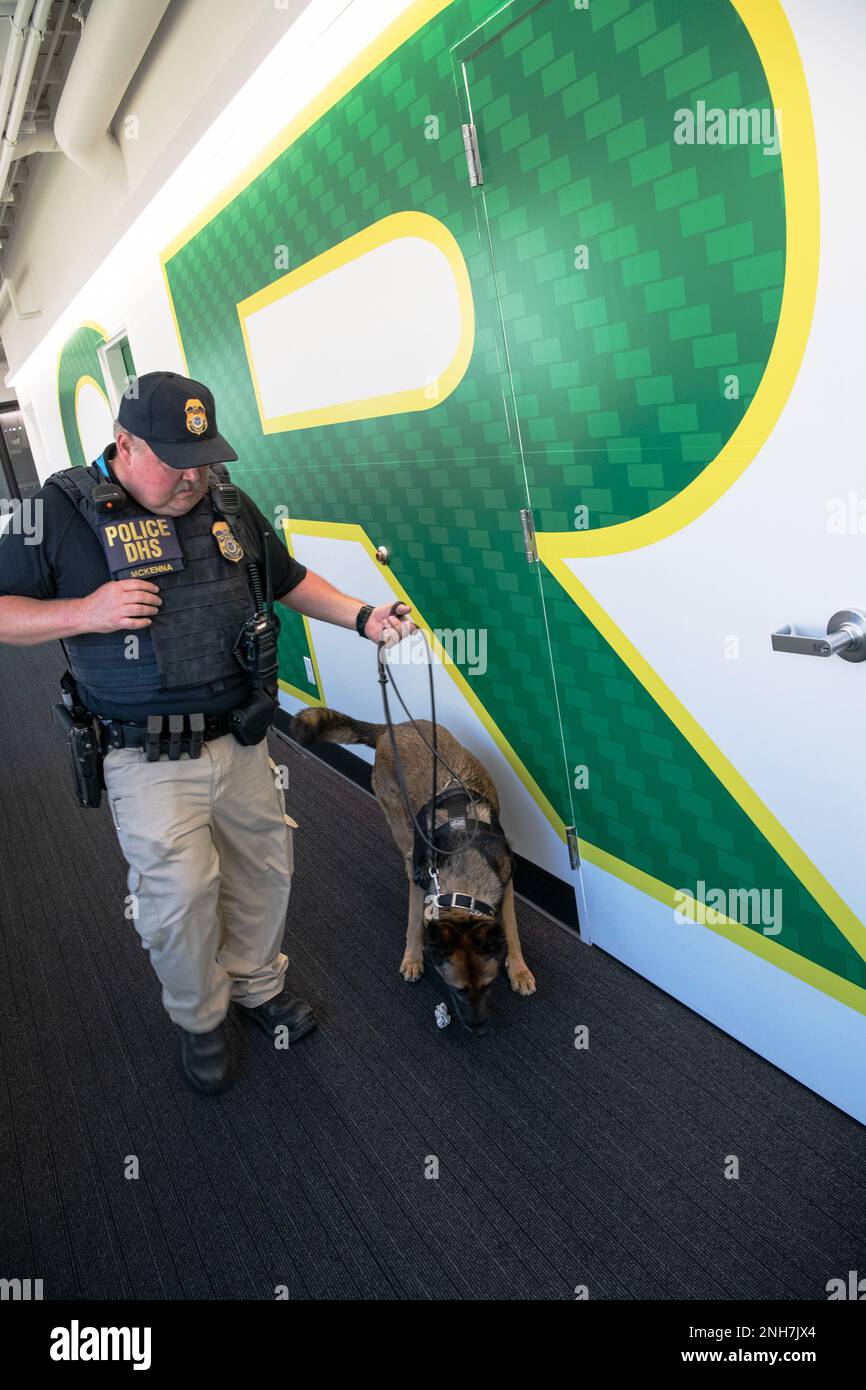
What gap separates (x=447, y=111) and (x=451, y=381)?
2.03 feet

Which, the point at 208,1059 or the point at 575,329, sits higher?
the point at 575,329

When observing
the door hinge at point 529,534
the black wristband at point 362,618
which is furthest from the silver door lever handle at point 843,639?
the black wristband at point 362,618

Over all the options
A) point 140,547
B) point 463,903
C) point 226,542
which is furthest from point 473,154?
point 463,903

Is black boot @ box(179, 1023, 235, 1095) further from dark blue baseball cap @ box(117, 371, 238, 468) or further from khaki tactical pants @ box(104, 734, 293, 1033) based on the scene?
dark blue baseball cap @ box(117, 371, 238, 468)

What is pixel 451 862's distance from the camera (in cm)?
217

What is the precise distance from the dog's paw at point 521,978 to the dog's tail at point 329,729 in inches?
33.5

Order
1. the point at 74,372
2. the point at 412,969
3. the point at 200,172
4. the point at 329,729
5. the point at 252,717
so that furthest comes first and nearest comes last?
the point at 74,372 → the point at 200,172 → the point at 329,729 → the point at 412,969 → the point at 252,717

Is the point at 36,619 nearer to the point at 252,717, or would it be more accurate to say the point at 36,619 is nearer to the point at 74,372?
the point at 252,717

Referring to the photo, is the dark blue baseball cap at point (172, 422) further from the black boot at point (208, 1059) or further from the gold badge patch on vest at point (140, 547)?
the black boot at point (208, 1059)

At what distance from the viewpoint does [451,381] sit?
90.0 inches

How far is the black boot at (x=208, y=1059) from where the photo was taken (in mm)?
2072

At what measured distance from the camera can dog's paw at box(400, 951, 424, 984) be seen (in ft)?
7.84

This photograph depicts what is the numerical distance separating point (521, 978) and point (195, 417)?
1.65m
